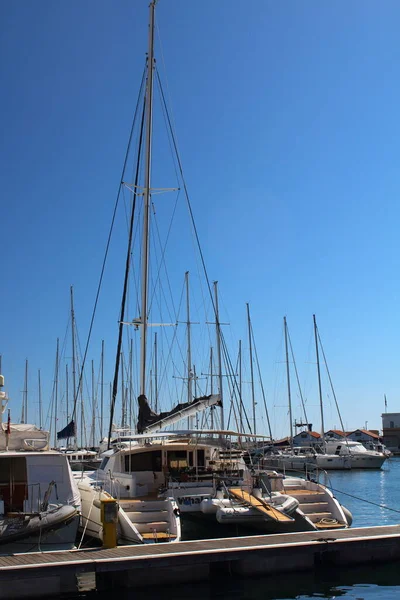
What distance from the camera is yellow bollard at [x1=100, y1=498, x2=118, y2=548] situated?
15.6m

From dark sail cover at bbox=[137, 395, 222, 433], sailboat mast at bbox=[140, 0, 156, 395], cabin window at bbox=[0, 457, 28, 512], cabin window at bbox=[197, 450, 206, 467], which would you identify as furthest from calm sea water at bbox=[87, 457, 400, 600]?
sailboat mast at bbox=[140, 0, 156, 395]

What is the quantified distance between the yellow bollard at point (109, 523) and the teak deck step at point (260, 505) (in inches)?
163

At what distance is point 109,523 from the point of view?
51.6ft

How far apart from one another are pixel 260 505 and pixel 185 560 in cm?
393

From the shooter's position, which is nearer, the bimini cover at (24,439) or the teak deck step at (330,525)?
the teak deck step at (330,525)

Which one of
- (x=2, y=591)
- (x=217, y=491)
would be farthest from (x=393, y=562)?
(x=2, y=591)

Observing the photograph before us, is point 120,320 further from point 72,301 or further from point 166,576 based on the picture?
point 72,301

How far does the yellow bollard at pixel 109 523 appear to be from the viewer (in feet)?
51.2

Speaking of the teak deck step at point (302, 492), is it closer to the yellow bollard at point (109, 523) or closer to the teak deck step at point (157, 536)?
the teak deck step at point (157, 536)

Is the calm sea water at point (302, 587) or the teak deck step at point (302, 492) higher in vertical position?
the teak deck step at point (302, 492)

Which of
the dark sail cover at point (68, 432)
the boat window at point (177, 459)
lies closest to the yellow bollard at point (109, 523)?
the boat window at point (177, 459)

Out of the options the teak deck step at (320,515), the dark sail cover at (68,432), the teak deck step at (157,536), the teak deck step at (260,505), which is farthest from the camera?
the dark sail cover at (68,432)

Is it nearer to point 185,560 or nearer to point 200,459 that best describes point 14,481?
point 200,459

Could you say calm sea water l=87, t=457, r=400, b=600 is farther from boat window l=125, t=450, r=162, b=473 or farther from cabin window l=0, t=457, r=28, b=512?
boat window l=125, t=450, r=162, b=473
